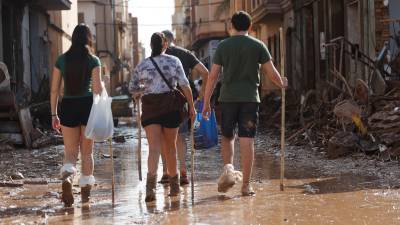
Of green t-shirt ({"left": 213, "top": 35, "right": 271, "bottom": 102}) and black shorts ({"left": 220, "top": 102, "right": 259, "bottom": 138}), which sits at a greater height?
green t-shirt ({"left": 213, "top": 35, "right": 271, "bottom": 102})

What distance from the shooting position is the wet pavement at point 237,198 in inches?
227

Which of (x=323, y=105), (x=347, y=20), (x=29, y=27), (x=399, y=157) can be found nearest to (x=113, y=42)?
(x=29, y=27)

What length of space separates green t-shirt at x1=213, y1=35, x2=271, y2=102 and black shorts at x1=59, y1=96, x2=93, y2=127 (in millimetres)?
1430

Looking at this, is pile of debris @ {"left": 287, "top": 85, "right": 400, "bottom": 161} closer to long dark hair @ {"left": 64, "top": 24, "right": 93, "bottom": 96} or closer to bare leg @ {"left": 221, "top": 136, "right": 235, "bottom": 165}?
bare leg @ {"left": 221, "top": 136, "right": 235, "bottom": 165}

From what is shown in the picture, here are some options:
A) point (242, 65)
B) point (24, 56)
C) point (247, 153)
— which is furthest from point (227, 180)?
point (24, 56)

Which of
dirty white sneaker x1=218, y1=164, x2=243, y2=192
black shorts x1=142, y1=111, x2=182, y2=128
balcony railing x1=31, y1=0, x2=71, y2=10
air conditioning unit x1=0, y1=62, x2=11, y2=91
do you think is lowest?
dirty white sneaker x1=218, y1=164, x2=243, y2=192

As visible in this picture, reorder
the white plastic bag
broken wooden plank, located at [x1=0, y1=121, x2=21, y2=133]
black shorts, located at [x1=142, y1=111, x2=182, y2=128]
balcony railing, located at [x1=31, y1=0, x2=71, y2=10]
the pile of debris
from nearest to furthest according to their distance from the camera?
1. the white plastic bag
2. black shorts, located at [x1=142, y1=111, x2=182, y2=128]
3. the pile of debris
4. broken wooden plank, located at [x1=0, y1=121, x2=21, y2=133]
5. balcony railing, located at [x1=31, y1=0, x2=71, y2=10]

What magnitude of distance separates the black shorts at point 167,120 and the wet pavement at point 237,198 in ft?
2.43

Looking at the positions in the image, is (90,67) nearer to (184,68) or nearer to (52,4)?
(184,68)

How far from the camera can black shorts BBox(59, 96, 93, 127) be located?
6.80 metres

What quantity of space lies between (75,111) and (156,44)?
3.55ft

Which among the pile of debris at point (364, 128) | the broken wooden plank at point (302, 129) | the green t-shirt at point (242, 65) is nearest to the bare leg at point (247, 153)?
the green t-shirt at point (242, 65)

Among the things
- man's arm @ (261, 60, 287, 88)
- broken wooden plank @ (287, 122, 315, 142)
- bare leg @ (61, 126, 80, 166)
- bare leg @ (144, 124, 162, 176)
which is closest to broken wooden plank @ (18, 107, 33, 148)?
broken wooden plank @ (287, 122, 315, 142)

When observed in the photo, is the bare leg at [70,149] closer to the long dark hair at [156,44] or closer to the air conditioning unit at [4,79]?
the long dark hair at [156,44]
